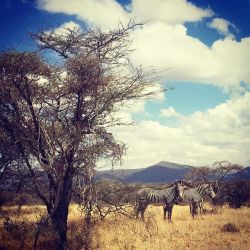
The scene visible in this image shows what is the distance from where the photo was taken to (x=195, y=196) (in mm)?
19766

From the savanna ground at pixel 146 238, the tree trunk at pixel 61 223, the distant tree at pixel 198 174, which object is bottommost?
the savanna ground at pixel 146 238

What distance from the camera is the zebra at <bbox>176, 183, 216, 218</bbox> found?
1934cm

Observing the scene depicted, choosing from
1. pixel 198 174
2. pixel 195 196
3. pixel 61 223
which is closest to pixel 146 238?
pixel 61 223

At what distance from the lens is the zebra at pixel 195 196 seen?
1934 centimetres

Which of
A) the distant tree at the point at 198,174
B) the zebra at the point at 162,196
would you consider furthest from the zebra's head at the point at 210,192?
the distant tree at the point at 198,174

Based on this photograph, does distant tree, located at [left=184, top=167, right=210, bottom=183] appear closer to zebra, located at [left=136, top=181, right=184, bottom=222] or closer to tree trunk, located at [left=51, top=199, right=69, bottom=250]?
zebra, located at [left=136, top=181, right=184, bottom=222]

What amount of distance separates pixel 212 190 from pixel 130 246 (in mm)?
11644

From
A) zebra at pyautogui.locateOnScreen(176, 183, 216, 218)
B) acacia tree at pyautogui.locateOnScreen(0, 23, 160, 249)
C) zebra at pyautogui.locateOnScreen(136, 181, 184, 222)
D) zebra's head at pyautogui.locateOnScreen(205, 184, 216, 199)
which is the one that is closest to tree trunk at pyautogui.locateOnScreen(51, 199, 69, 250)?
acacia tree at pyautogui.locateOnScreen(0, 23, 160, 249)

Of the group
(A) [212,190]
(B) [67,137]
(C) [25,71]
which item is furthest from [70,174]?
(A) [212,190]

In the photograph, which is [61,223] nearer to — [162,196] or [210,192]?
[162,196]

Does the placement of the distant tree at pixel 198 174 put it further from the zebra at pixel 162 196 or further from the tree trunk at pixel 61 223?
the tree trunk at pixel 61 223

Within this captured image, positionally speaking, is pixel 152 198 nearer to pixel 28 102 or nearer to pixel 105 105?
pixel 105 105

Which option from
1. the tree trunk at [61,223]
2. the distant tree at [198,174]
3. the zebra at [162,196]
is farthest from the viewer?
the distant tree at [198,174]

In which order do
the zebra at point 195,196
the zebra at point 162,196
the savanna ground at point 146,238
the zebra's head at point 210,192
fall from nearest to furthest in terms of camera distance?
the savanna ground at point 146,238 → the zebra at point 162,196 → the zebra at point 195,196 → the zebra's head at point 210,192
